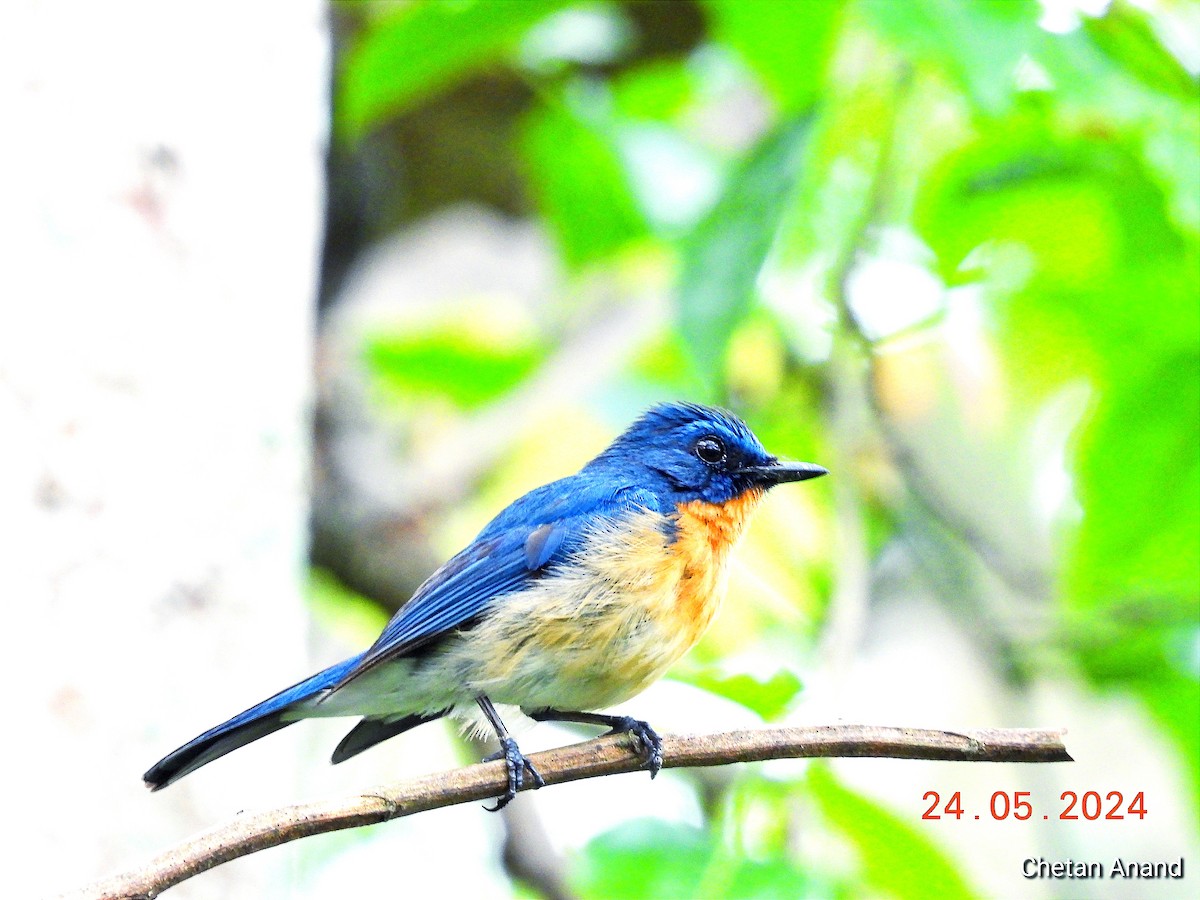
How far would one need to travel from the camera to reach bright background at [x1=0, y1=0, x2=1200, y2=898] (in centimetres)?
322

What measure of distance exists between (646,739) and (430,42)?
219 centimetres

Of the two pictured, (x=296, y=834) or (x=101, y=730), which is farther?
(x=101, y=730)

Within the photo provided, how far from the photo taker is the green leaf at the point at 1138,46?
3.29 m

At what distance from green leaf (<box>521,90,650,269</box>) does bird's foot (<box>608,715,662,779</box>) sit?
2.44 metres

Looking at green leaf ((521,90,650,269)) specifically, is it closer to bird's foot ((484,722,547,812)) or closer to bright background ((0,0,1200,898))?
bright background ((0,0,1200,898))

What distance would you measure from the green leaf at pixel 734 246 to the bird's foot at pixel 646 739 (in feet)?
3.00

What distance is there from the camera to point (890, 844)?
2975 millimetres

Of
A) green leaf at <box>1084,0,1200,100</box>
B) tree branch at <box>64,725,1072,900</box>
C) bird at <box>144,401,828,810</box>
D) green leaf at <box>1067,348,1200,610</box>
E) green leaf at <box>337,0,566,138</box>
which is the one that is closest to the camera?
tree branch at <box>64,725,1072,900</box>

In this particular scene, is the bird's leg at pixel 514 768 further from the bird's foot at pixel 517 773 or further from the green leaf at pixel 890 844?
the green leaf at pixel 890 844

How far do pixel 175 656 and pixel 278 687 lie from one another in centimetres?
38

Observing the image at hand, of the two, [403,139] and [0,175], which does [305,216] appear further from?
[403,139]

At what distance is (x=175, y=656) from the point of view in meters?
3.43

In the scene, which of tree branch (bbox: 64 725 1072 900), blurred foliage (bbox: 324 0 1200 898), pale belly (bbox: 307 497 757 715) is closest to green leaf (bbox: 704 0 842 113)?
blurred foliage (bbox: 324 0 1200 898)

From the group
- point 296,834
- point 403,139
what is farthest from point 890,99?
point 403,139
